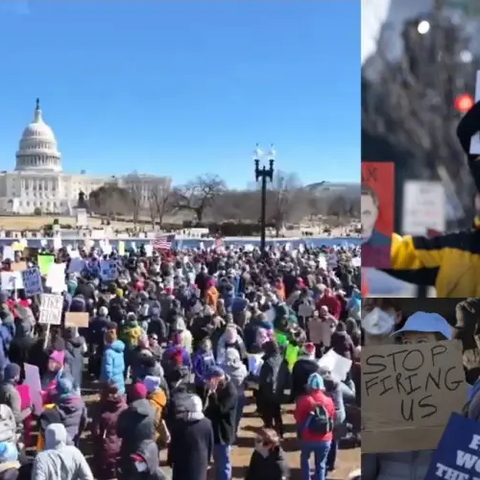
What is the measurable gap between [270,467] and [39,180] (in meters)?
104

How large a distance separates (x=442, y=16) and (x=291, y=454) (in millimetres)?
5055

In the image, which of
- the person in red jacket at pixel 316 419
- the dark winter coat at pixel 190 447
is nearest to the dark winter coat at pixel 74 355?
the dark winter coat at pixel 190 447

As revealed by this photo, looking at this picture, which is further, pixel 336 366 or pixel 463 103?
pixel 336 366

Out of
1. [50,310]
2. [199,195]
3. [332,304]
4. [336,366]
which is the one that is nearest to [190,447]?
[336,366]

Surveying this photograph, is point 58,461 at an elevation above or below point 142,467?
above

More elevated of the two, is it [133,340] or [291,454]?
[133,340]

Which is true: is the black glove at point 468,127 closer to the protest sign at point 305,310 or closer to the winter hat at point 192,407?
the winter hat at point 192,407

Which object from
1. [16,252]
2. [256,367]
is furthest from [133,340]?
[16,252]

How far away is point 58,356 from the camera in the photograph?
26.0ft

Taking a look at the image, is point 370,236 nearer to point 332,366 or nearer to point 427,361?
point 427,361

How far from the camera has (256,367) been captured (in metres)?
8.80

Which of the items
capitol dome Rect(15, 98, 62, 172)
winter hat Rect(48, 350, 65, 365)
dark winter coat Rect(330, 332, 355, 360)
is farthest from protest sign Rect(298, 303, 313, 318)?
capitol dome Rect(15, 98, 62, 172)

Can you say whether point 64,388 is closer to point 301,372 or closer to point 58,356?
point 58,356

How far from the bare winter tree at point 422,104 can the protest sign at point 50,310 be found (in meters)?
6.35
